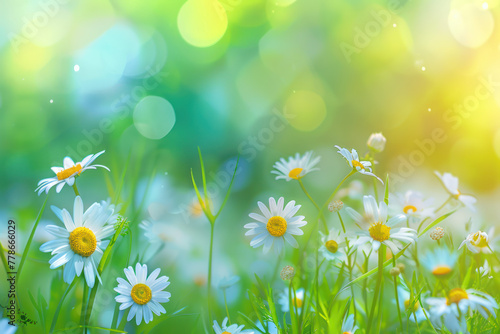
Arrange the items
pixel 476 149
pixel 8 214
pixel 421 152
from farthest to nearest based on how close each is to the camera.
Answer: pixel 476 149 < pixel 421 152 < pixel 8 214

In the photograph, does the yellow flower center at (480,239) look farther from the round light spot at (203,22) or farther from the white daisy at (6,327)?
the round light spot at (203,22)

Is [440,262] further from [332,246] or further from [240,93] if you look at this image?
[240,93]

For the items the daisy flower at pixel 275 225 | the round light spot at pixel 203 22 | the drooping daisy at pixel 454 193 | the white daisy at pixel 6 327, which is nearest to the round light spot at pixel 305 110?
the round light spot at pixel 203 22

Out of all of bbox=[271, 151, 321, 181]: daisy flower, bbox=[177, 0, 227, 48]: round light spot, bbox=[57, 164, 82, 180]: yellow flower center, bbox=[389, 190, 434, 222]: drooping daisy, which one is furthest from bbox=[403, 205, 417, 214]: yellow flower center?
bbox=[177, 0, 227, 48]: round light spot

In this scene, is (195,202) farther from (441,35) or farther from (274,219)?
(441,35)

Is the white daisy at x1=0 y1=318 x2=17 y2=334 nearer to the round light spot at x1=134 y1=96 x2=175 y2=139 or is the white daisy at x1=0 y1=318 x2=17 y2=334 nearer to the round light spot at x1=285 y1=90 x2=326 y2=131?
the round light spot at x1=134 y1=96 x2=175 y2=139

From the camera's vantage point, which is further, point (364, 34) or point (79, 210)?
point (364, 34)

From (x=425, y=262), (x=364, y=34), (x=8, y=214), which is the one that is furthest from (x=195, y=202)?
(x=364, y=34)

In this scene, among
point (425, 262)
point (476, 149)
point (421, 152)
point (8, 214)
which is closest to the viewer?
point (425, 262)
